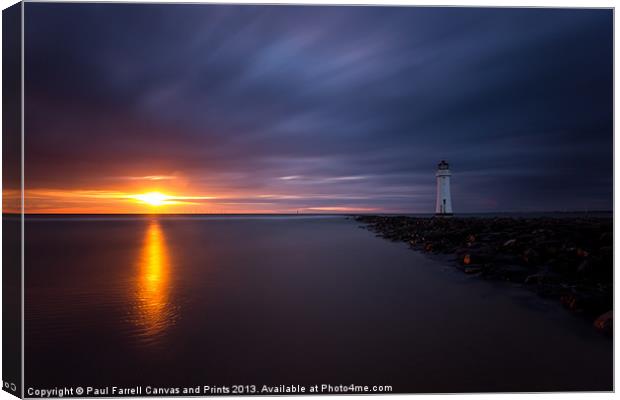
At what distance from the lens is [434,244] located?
911cm

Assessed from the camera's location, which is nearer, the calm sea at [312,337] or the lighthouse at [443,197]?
the calm sea at [312,337]

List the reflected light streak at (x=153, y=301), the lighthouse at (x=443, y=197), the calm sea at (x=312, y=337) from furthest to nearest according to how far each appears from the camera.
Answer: the lighthouse at (x=443, y=197), the reflected light streak at (x=153, y=301), the calm sea at (x=312, y=337)

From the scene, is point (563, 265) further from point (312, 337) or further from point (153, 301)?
point (153, 301)

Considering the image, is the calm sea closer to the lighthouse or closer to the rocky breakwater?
the rocky breakwater

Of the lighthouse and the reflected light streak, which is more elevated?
the lighthouse

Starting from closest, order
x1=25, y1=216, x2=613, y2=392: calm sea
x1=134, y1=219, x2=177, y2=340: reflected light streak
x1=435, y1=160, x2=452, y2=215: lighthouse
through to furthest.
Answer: x1=25, y1=216, x2=613, y2=392: calm sea < x1=134, y1=219, x2=177, y2=340: reflected light streak < x1=435, y1=160, x2=452, y2=215: lighthouse

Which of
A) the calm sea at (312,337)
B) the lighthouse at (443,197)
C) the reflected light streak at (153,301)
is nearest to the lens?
the calm sea at (312,337)

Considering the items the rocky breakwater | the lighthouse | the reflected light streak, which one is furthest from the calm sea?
the lighthouse

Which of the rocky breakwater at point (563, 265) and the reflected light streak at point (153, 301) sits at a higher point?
the rocky breakwater at point (563, 265)

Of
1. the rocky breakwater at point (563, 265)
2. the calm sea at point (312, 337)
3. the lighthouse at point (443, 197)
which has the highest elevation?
the lighthouse at point (443, 197)

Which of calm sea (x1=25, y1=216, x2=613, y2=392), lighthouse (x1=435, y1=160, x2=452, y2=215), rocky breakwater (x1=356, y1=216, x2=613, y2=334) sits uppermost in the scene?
lighthouse (x1=435, y1=160, x2=452, y2=215)

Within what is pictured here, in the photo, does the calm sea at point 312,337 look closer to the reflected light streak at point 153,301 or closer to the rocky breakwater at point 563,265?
the reflected light streak at point 153,301

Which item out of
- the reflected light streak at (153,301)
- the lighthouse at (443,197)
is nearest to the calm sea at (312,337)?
the reflected light streak at (153,301)

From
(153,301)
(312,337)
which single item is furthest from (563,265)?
(153,301)
